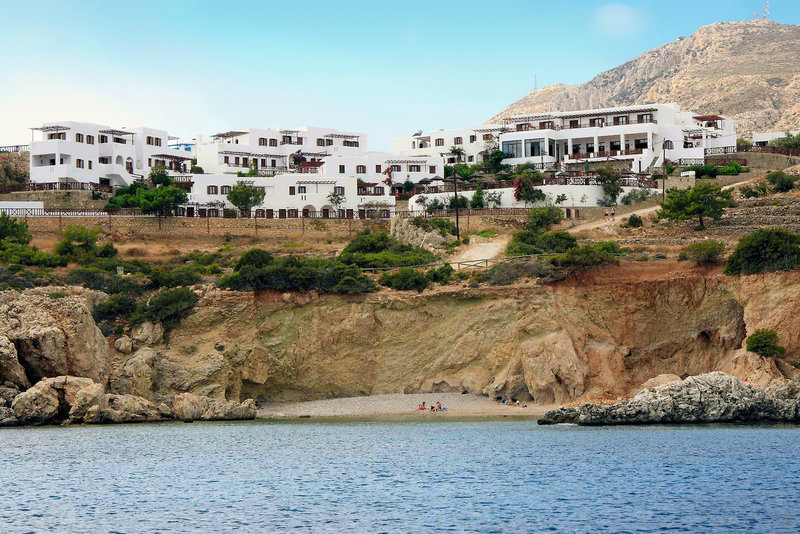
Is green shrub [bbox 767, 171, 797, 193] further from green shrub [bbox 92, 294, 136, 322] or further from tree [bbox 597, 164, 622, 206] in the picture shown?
green shrub [bbox 92, 294, 136, 322]

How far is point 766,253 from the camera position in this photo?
52281 millimetres

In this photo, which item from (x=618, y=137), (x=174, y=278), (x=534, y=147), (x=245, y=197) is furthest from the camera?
(x=534, y=147)

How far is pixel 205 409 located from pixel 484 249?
24233 millimetres

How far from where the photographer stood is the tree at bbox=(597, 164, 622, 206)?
76000 mm

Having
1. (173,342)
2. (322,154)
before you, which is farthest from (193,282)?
(322,154)

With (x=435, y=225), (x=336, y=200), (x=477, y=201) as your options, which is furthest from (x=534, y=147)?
(x=435, y=225)

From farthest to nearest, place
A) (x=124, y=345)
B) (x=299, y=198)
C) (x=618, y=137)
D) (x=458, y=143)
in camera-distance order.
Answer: (x=458, y=143), (x=618, y=137), (x=299, y=198), (x=124, y=345)

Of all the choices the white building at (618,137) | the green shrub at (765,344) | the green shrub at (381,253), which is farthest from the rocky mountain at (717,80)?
the green shrub at (765,344)

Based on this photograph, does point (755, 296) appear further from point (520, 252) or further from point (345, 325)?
point (345, 325)

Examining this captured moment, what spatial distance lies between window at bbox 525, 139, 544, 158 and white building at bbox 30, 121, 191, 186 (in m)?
31.6

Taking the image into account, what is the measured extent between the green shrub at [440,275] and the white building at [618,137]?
30.5 metres

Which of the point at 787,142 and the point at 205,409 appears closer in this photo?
the point at 205,409

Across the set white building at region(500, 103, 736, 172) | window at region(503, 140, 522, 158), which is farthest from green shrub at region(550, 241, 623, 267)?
window at region(503, 140, 522, 158)

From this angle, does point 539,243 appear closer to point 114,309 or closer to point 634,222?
point 634,222
